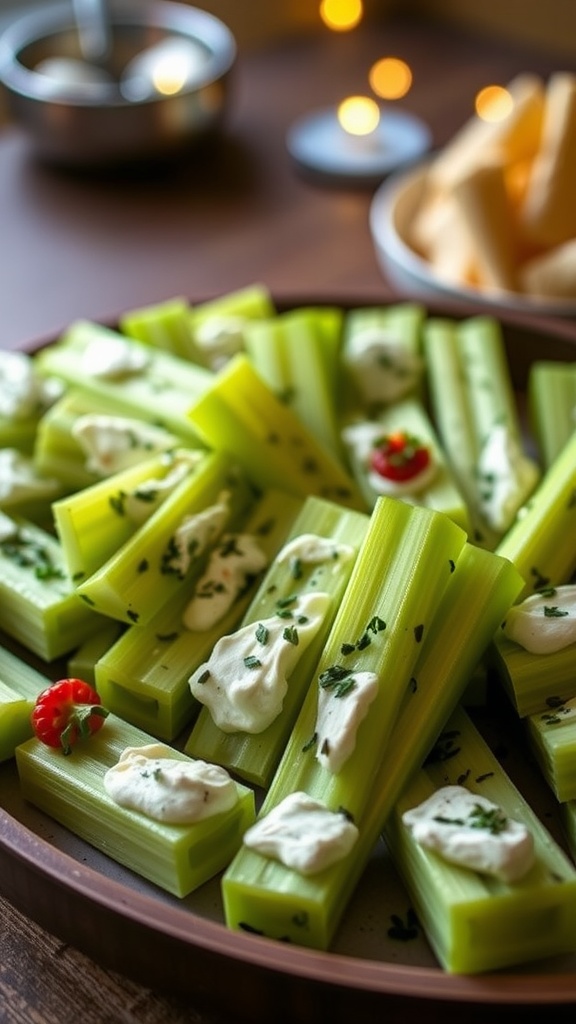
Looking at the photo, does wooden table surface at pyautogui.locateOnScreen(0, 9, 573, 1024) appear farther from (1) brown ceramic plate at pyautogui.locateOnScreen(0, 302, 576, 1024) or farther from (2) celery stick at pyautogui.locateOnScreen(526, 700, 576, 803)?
(1) brown ceramic plate at pyautogui.locateOnScreen(0, 302, 576, 1024)

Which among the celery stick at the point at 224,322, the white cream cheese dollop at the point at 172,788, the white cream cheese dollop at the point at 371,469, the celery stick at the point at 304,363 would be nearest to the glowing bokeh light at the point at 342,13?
the celery stick at the point at 224,322

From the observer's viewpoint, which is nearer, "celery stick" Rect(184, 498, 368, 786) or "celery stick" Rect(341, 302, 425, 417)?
"celery stick" Rect(184, 498, 368, 786)

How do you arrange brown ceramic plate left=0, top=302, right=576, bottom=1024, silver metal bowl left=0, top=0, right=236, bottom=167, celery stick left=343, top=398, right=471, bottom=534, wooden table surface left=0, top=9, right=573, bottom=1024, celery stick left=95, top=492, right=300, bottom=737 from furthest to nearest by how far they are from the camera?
1. silver metal bowl left=0, top=0, right=236, bottom=167
2. wooden table surface left=0, top=9, right=573, bottom=1024
3. celery stick left=343, top=398, right=471, bottom=534
4. celery stick left=95, top=492, right=300, bottom=737
5. brown ceramic plate left=0, top=302, right=576, bottom=1024

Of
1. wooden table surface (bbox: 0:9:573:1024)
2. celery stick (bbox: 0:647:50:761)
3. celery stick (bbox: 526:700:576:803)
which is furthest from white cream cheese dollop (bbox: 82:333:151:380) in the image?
celery stick (bbox: 526:700:576:803)

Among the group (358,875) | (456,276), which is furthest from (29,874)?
(456,276)

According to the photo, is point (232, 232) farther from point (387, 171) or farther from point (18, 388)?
point (18, 388)

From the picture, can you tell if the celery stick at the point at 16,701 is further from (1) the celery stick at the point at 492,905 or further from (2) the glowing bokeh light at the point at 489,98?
(2) the glowing bokeh light at the point at 489,98

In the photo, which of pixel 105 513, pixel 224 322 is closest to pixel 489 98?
pixel 224 322
